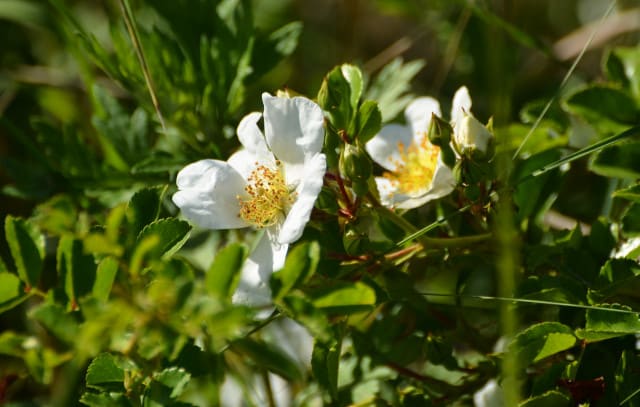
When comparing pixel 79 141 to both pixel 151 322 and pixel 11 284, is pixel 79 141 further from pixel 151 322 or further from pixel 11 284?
pixel 151 322

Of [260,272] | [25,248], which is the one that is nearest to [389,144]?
[260,272]

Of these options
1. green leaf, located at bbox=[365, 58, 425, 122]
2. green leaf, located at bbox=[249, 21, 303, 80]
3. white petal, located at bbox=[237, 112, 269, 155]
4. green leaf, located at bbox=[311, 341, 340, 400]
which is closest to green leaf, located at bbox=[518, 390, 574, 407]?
green leaf, located at bbox=[311, 341, 340, 400]

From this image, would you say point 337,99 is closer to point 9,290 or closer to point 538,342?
point 538,342

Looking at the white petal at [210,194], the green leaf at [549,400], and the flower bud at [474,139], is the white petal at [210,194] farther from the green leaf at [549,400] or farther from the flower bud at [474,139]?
the green leaf at [549,400]

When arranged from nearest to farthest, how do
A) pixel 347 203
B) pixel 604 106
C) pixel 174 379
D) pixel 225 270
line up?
pixel 225 270 < pixel 174 379 < pixel 347 203 < pixel 604 106

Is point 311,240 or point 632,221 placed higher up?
point 311,240

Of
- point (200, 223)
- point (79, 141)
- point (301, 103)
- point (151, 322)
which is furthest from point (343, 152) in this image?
point (79, 141)

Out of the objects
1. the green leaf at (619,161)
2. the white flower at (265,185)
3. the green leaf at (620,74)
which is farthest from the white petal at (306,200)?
the green leaf at (620,74)
